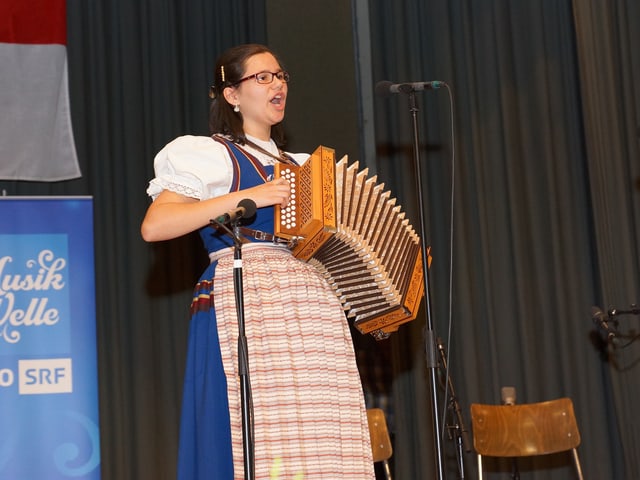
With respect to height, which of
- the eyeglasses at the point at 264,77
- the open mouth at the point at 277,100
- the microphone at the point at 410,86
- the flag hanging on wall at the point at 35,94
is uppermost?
the flag hanging on wall at the point at 35,94

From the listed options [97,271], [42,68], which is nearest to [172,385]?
[97,271]

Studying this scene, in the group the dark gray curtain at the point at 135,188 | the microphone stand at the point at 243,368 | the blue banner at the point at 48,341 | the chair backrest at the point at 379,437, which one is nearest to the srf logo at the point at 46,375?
the blue banner at the point at 48,341

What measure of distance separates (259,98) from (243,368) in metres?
0.85

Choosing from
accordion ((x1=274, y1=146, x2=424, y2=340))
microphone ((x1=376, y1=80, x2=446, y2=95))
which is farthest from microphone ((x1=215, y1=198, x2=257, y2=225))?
microphone ((x1=376, y1=80, x2=446, y2=95))

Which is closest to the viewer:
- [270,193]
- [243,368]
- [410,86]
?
[243,368]

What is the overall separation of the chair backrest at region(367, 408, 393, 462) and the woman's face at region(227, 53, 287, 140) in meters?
1.96

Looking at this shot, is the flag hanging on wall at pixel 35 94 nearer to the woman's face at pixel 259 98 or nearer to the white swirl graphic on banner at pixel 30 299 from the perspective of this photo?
the white swirl graphic on banner at pixel 30 299

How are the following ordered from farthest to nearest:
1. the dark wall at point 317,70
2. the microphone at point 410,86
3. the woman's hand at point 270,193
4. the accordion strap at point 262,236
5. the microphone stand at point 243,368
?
1. the dark wall at point 317,70
2. the microphone at point 410,86
3. the accordion strap at point 262,236
4. the woman's hand at point 270,193
5. the microphone stand at point 243,368

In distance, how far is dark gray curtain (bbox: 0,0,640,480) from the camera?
472 centimetres

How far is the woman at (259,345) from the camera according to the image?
235 centimetres

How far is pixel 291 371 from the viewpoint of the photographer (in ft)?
7.84

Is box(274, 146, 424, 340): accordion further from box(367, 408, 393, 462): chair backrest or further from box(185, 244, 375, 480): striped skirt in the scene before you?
box(367, 408, 393, 462): chair backrest

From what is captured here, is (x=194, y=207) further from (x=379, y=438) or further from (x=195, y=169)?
(x=379, y=438)

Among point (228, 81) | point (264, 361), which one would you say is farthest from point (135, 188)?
point (264, 361)
